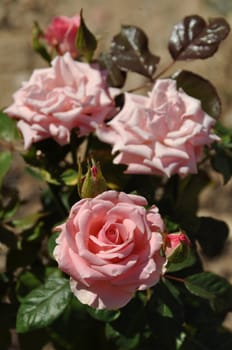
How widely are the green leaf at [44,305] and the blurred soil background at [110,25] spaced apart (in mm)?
1282

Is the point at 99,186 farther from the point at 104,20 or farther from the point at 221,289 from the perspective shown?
the point at 104,20

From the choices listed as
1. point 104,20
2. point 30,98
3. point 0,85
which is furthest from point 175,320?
point 104,20

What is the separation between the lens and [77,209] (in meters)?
0.65

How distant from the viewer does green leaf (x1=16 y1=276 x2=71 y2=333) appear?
0.81 meters

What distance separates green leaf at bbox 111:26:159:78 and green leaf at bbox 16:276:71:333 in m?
0.30

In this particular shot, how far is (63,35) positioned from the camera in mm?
945

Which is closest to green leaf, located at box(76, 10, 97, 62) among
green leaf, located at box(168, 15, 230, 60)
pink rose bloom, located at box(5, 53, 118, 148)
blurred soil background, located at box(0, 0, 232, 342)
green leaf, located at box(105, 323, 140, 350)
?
pink rose bloom, located at box(5, 53, 118, 148)

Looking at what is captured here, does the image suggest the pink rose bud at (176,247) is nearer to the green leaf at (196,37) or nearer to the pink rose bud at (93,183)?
the pink rose bud at (93,183)

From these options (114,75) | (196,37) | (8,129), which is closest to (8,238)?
(8,129)

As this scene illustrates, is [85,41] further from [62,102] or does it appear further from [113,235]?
[113,235]

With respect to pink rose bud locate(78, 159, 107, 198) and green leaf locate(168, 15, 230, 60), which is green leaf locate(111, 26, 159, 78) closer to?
green leaf locate(168, 15, 230, 60)

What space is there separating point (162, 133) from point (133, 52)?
172 millimetres

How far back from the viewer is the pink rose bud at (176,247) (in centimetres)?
66


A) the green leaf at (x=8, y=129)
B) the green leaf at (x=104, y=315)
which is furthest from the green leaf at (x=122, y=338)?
the green leaf at (x=8, y=129)
